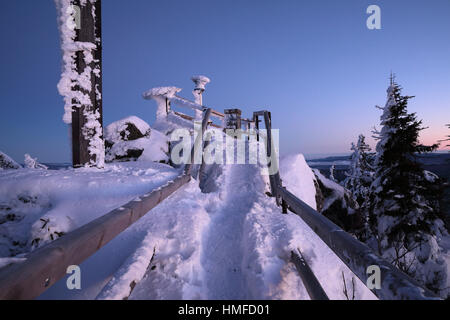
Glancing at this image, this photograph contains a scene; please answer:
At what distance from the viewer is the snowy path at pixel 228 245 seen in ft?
5.92

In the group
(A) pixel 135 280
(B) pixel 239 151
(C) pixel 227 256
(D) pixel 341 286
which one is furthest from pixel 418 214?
(A) pixel 135 280

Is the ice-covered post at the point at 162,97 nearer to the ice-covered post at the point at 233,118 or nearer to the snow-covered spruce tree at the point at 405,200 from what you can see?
the ice-covered post at the point at 233,118

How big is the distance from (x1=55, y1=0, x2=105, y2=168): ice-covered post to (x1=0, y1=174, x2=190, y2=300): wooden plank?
9.65ft

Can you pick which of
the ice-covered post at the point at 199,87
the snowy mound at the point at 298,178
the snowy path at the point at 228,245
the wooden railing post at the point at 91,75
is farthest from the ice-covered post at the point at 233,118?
the wooden railing post at the point at 91,75

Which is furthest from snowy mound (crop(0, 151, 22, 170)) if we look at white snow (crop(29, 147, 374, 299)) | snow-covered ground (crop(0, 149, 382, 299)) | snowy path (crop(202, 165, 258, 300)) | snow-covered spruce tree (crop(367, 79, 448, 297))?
snow-covered spruce tree (crop(367, 79, 448, 297))

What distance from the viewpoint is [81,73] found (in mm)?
3631

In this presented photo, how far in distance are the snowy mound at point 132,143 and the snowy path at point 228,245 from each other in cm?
378

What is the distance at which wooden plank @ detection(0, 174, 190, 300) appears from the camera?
721mm

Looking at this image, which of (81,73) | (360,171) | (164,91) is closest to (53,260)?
(81,73)

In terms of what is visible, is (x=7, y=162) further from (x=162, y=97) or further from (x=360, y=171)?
(x=360, y=171)

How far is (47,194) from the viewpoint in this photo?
281 cm

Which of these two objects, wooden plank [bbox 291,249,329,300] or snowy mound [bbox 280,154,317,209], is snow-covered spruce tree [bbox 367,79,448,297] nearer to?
snowy mound [bbox 280,154,317,209]
